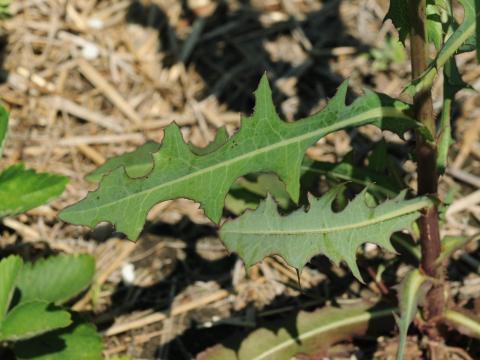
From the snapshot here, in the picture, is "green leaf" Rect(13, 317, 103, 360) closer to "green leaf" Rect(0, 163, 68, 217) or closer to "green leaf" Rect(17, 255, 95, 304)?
"green leaf" Rect(17, 255, 95, 304)

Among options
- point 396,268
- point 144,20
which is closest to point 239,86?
point 144,20

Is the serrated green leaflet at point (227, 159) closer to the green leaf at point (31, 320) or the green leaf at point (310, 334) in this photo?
the green leaf at point (31, 320)

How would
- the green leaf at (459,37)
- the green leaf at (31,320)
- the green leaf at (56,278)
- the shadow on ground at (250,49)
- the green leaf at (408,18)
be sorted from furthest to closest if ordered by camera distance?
the shadow on ground at (250,49) < the green leaf at (56,278) < the green leaf at (31,320) < the green leaf at (408,18) < the green leaf at (459,37)

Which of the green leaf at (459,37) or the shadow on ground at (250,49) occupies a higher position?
the green leaf at (459,37)

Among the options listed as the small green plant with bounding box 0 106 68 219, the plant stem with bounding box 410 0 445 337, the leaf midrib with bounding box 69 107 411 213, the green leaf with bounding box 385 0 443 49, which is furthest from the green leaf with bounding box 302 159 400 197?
the small green plant with bounding box 0 106 68 219

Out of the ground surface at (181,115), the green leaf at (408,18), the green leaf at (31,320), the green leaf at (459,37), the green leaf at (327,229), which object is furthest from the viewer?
the ground surface at (181,115)

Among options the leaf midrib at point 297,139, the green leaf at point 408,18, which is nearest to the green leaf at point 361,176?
the leaf midrib at point 297,139

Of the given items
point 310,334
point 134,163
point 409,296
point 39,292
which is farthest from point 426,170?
point 39,292

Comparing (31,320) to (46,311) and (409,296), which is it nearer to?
(46,311)

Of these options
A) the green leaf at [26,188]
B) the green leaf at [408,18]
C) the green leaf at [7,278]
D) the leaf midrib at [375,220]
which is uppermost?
the green leaf at [408,18]
